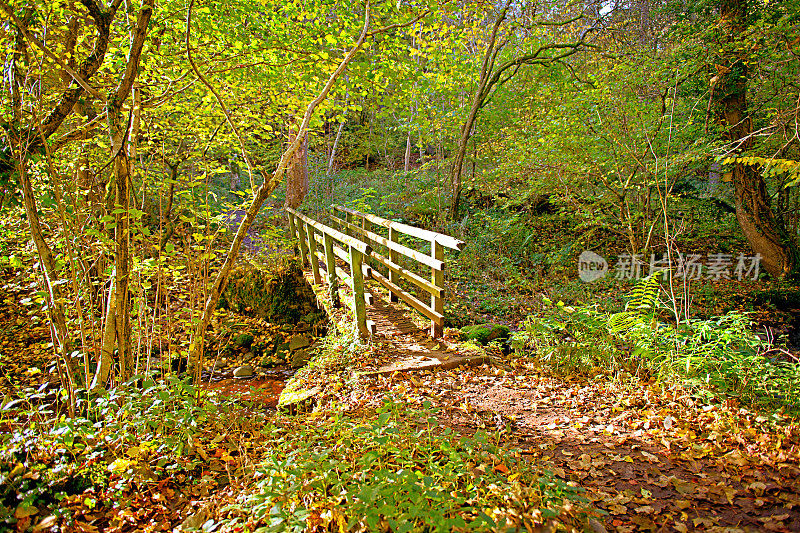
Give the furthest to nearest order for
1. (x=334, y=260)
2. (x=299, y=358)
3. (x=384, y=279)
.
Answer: (x=299, y=358) → (x=334, y=260) → (x=384, y=279)

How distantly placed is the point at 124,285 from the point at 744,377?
5.24 metres

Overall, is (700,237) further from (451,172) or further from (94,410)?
(94,410)

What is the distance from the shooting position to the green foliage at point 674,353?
3.51m

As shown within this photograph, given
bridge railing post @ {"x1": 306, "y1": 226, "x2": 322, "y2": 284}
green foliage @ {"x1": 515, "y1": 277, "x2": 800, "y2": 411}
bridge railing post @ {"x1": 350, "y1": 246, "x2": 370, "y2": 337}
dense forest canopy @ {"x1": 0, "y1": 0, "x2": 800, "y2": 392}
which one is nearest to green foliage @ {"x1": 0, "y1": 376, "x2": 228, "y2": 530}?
dense forest canopy @ {"x1": 0, "y1": 0, "x2": 800, "y2": 392}

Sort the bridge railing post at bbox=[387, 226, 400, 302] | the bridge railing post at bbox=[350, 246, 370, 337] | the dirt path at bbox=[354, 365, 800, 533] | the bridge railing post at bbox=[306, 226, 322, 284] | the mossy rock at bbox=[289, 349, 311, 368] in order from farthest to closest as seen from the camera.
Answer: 1. the bridge railing post at bbox=[306, 226, 322, 284]
2. the mossy rock at bbox=[289, 349, 311, 368]
3. the bridge railing post at bbox=[387, 226, 400, 302]
4. the bridge railing post at bbox=[350, 246, 370, 337]
5. the dirt path at bbox=[354, 365, 800, 533]

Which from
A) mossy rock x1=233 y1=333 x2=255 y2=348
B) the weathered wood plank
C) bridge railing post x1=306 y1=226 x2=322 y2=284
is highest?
bridge railing post x1=306 y1=226 x2=322 y2=284

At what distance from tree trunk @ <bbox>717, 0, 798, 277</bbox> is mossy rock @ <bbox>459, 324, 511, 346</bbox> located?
6.36 metres

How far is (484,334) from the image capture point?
19.0 ft

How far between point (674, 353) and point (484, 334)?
7.73 feet

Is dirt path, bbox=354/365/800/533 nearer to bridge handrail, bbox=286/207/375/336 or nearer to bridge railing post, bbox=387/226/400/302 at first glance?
bridge handrail, bbox=286/207/375/336

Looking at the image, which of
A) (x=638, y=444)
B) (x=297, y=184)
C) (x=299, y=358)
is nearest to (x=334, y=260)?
(x=299, y=358)

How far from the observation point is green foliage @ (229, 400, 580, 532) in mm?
1895

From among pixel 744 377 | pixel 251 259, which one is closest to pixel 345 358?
pixel 744 377

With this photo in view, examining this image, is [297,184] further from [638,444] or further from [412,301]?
[638,444]
